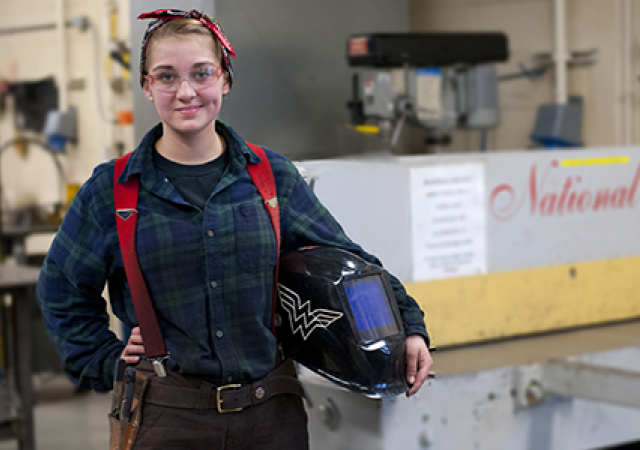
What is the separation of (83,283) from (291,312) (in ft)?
0.97

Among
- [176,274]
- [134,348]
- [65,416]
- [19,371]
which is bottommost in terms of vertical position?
[65,416]

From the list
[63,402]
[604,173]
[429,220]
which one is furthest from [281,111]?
[63,402]

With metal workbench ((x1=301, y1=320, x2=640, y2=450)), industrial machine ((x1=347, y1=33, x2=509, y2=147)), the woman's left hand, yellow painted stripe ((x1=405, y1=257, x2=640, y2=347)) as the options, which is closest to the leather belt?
the woman's left hand

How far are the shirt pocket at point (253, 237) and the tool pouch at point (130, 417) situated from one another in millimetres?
217

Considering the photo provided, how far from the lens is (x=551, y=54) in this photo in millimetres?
4430

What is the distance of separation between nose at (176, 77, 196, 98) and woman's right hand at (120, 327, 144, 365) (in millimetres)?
325

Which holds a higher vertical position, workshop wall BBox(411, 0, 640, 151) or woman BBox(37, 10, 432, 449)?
workshop wall BBox(411, 0, 640, 151)

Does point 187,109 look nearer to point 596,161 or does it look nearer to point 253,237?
point 253,237

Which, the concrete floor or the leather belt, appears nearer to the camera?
the leather belt

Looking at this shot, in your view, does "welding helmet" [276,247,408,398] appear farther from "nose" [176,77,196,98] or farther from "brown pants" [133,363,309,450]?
"nose" [176,77,196,98]

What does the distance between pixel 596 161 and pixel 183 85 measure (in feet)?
6.64

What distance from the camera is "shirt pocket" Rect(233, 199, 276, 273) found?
1061 millimetres

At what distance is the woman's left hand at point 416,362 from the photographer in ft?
3.57

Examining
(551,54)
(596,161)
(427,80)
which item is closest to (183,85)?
(596,161)
